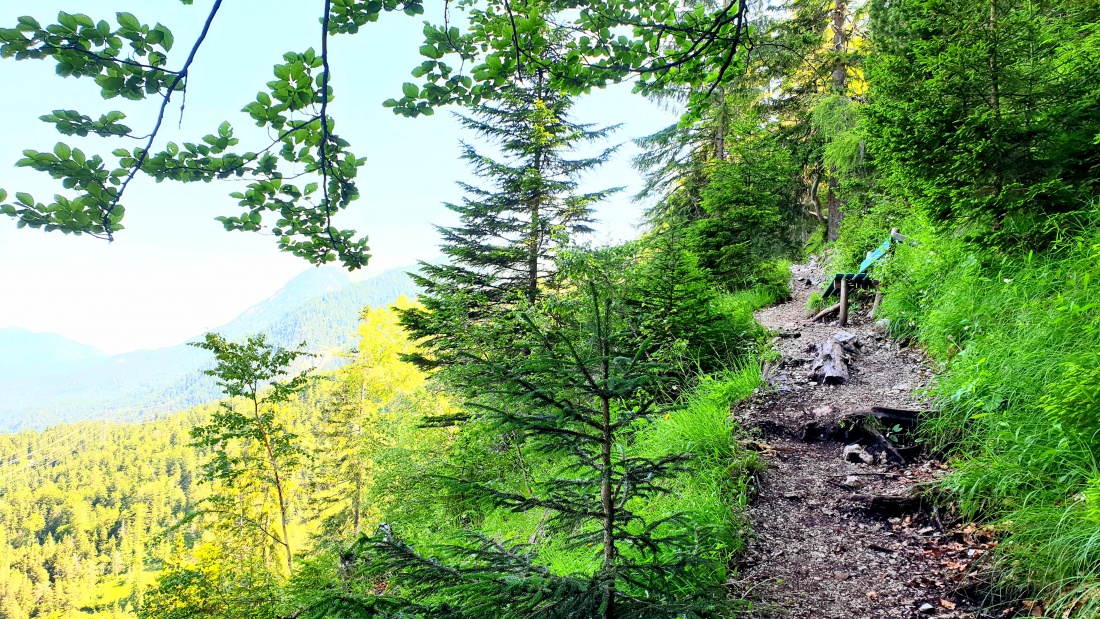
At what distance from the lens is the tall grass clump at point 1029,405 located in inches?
86.0

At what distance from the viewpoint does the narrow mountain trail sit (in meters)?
2.50

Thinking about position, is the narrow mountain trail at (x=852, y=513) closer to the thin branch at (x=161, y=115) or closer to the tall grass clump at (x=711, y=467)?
the tall grass clump at (x=711, y=467)

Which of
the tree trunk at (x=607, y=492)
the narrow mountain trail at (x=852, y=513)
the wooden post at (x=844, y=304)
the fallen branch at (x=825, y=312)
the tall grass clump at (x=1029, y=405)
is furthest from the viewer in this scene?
the fallen branch at (x=825, y=312)

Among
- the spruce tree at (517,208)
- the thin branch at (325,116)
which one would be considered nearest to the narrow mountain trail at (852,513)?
the thin branch at (325,116)

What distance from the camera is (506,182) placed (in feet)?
45.0

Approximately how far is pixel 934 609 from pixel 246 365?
13.0 metres

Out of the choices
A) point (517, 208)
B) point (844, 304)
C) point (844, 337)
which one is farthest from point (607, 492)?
point (517, 208)

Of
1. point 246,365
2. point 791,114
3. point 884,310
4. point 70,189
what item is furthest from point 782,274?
point 246,365

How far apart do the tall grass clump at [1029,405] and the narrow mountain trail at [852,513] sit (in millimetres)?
246

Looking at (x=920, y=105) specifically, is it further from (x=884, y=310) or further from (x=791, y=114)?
(x=791, y=114)

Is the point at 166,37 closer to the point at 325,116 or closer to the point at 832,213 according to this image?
the point at 325,116

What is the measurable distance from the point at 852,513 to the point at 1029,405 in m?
1.27

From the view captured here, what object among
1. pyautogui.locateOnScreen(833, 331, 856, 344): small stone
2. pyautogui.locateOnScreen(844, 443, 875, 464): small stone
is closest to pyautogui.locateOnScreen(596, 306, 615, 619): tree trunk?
pyautogui.locateOnScreen(844, 443, 875, 464): small stone

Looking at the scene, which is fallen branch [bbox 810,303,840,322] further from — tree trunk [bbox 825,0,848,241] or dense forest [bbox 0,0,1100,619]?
tree trunk [bbox 825,0,848,241]
